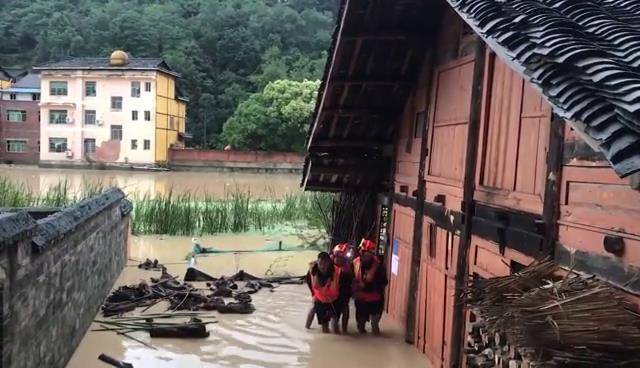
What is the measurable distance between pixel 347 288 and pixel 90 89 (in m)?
39.8

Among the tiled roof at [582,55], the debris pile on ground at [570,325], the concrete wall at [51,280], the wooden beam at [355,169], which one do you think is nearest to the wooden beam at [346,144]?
the wooden beam at [355,169]

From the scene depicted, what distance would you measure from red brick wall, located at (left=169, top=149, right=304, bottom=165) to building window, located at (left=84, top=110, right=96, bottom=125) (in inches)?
224

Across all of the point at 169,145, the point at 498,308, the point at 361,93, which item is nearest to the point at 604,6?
the point at 498,308

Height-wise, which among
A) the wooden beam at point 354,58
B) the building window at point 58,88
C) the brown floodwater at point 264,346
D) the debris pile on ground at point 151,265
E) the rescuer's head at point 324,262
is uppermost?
the building window at point 58,88

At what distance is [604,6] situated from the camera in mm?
4453

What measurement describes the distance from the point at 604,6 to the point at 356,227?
23.2ft

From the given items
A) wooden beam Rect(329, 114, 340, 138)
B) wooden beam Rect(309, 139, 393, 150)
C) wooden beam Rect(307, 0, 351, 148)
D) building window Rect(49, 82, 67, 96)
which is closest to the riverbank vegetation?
wooden beam Rect(309, 139, 393, 150)

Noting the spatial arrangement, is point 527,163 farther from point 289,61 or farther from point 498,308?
point 289,61

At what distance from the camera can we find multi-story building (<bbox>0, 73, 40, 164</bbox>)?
1811 inches

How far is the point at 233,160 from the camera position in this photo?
44406 mm

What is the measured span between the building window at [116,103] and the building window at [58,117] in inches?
136

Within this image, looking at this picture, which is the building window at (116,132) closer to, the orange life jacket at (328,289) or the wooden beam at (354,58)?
the wooden beam at (354,58)

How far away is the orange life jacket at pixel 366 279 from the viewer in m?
8.48

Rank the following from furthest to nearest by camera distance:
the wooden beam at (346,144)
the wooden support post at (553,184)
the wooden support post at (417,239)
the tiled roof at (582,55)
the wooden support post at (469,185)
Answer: the wooden beam at (346,144)
the wooden support post at (417,239)
the wooden support post at (469,185)
the wooden support post at (553,184)
the tiled roof at (582,55)
